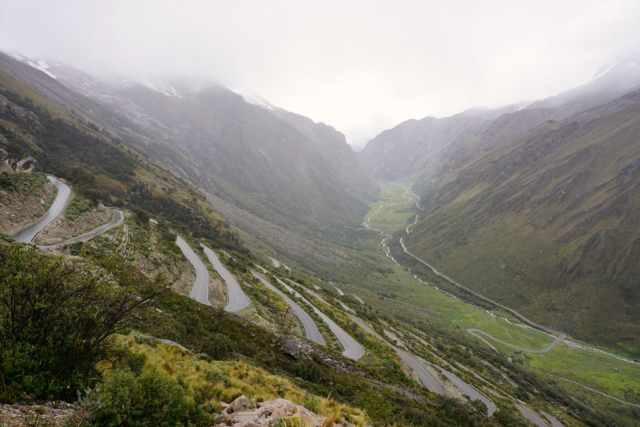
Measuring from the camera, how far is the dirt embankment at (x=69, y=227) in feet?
74.9

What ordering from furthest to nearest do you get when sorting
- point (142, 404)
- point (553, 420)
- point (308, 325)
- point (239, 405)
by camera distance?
point (553, 420) → point (308, 325) → point (239, 405) → point (142, 404)

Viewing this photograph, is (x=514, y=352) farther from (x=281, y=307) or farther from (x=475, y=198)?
(x=475, y=198)

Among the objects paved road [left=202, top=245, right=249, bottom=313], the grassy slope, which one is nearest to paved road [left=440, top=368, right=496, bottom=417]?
paved road [left=202, top=245, right=249, bottom=313]

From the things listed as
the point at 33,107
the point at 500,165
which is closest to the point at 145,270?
the point at 33,107

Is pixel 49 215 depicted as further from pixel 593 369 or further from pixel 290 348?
pixel 593 369

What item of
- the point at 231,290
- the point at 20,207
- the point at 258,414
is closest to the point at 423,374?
the point at 231,290

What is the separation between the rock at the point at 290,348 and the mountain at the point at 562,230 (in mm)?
98688

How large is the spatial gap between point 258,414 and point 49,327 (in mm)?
6321

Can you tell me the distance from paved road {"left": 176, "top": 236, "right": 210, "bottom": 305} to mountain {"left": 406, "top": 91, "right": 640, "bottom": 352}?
4092 inches

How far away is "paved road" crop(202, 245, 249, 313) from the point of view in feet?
96.1

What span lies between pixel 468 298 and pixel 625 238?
56104mm

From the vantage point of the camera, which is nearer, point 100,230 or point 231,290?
point 100,230

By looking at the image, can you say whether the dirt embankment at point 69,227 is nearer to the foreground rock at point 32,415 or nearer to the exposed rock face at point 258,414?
the foreground rock at point 32,415

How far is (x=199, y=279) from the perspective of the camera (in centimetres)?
3206
